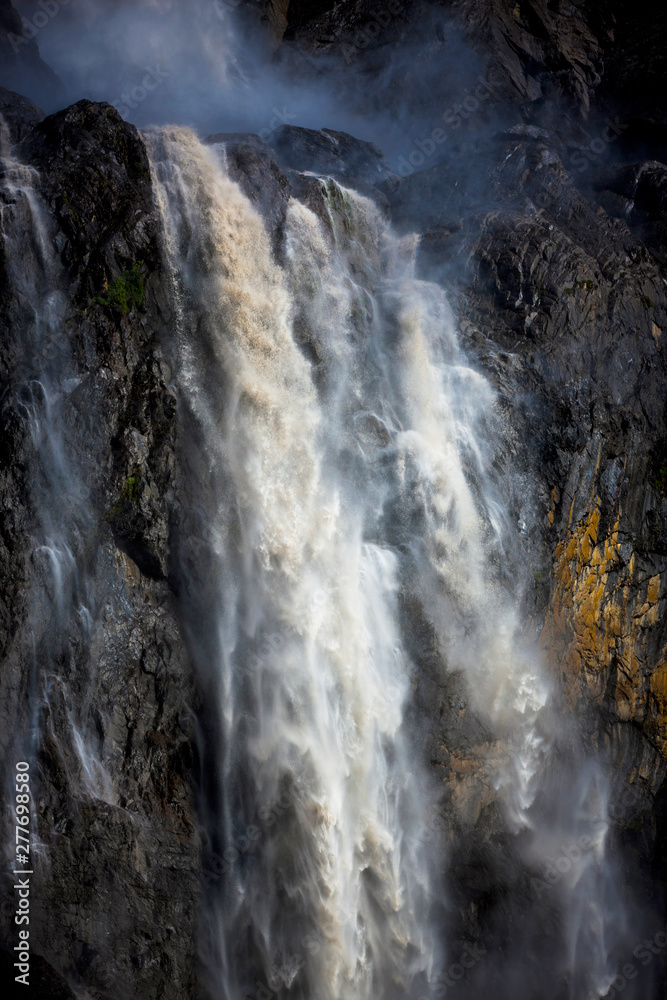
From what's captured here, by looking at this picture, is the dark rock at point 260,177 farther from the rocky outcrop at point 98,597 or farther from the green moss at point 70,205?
the green moss at point 70,205

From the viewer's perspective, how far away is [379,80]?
76.3ft

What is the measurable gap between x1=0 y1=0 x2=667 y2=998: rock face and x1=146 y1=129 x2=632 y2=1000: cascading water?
0.53 meters

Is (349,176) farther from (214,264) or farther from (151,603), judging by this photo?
(151,603)

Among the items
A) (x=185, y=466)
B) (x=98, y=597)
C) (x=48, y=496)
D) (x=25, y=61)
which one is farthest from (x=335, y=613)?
(x=25, y=61)

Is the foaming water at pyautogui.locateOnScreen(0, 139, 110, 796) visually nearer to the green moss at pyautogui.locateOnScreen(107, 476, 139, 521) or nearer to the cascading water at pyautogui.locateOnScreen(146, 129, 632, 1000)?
the green moss at pyautogui.locateOnScreen(107, 476, 139, 521)

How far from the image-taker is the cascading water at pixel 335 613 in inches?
475

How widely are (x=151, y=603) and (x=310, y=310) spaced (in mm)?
6464

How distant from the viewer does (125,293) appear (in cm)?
1210

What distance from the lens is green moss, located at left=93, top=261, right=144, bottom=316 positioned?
11891 mm

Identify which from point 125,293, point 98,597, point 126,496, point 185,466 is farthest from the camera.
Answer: point 185,466

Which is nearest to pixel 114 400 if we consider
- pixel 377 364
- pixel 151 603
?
pixel 151 603

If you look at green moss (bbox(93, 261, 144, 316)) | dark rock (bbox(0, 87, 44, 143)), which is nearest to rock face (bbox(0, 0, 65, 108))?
dark rock (bbox(0, 87, 44, 143))

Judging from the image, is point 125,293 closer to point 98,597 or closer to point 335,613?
point 98,597

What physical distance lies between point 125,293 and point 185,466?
3.04 meters
